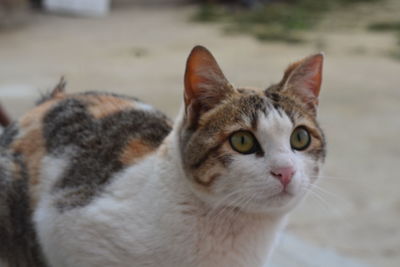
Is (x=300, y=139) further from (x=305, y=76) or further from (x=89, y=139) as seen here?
(x=89, y=139)

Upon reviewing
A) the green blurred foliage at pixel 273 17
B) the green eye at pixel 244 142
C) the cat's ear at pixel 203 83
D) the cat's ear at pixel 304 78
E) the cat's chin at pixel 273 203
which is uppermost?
the green blurred foliage at pixel 273 17

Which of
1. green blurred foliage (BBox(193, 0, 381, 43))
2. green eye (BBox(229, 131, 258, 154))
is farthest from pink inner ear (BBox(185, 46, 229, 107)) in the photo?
green blurred foliage (BBox(193, 0, 381, 43))

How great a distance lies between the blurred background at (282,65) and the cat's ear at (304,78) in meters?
0.29

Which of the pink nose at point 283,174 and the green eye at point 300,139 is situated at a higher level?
the green eye at point 300,139

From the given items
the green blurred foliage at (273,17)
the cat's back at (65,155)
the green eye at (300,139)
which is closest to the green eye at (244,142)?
the green eye at (300,139)

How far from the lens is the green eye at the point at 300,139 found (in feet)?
5.16

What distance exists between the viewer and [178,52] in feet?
22.5

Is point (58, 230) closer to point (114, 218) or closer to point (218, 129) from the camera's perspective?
point (114, 218)

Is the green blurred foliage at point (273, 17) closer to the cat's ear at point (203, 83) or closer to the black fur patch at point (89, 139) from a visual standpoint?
the black fur patch at point (89, 139)

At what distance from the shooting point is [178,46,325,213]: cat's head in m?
1.48

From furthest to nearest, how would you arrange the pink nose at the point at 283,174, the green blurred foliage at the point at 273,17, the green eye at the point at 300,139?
1. the green blurred foliage at the point at 273,17
2. the green eye at the point at 300,139
3. the pink nose at the point at 283,174

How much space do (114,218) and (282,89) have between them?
23.4 inches

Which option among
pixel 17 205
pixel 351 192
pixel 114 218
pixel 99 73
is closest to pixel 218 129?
pixel 114 218

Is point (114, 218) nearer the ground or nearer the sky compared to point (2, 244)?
nearer the sky
